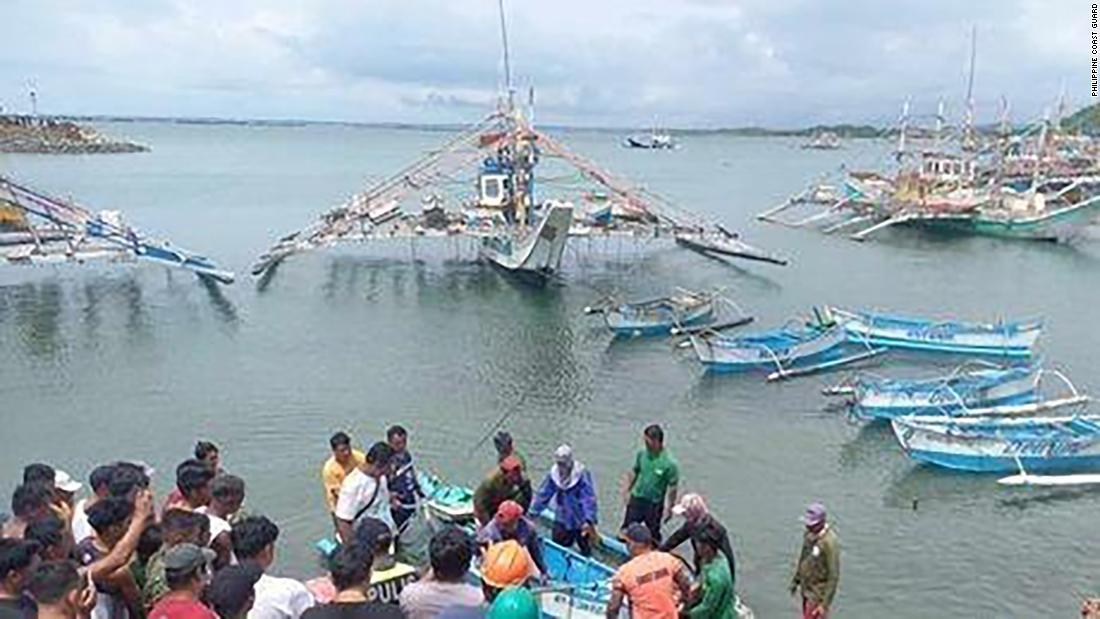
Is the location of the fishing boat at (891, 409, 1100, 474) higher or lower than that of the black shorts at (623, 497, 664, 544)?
lower

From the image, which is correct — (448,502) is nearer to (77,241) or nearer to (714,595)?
(714,595)

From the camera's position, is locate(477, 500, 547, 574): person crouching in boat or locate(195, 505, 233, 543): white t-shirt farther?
locate(477, 500, 547, 574): person crouching in boat

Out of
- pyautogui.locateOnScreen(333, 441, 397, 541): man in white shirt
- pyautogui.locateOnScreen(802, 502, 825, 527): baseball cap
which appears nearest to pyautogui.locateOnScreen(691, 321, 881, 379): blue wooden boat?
pyautogui.locateOnScreen(802, 502, 825, 527): baseball cap

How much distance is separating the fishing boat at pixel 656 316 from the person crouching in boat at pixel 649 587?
2333 cm

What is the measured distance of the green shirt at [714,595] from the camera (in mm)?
8109

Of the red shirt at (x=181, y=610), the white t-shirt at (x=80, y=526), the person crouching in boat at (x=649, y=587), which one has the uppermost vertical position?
the red shirt at (x=181, y=610)

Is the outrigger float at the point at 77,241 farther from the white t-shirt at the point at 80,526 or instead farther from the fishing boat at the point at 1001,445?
the white t-shirt at the point at 80,526

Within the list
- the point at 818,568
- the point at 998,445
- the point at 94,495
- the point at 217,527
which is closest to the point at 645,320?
the point at 998,445

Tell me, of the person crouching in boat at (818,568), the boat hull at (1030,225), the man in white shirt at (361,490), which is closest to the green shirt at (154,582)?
the man in white shirt at (361,490)

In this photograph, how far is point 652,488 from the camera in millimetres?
11516

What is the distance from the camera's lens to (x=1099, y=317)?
3622 cm

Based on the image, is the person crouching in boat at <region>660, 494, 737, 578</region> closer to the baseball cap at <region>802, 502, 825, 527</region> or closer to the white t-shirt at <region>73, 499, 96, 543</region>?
the baseball cap at <region>802, 502, 825, 527</region>

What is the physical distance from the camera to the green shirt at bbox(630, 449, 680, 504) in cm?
1146

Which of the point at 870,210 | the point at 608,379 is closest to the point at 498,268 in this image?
the point at 608,379
